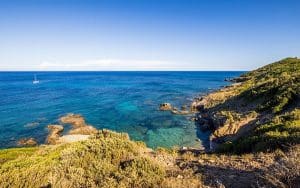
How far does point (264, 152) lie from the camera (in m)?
11.5

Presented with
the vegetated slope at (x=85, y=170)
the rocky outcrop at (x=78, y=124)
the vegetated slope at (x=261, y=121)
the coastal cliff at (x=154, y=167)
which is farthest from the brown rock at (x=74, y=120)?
the vegetated slope at (x=85, y=170)

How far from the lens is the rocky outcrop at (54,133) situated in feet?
84.7

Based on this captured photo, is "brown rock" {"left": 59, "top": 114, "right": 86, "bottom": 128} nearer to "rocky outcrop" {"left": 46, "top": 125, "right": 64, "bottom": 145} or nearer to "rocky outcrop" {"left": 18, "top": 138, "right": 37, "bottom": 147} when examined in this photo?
"rocky outcrop" {"left": 46, "top": 125, "right": 64, "bottom": 145}

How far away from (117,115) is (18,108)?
62.3 feet

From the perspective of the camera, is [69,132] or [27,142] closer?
[27,142]

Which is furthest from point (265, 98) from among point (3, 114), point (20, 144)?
point (3, 114)

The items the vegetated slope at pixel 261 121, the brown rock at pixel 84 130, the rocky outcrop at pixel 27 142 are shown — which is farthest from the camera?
the brown rock at pixel 84 130

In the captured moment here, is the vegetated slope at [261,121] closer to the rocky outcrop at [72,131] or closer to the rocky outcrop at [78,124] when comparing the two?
the rocky outcrop at [72,131]

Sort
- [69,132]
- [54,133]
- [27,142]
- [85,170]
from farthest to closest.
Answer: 1. [69,132]
2. [54,133]
3. [27,142]
4. [85,170]

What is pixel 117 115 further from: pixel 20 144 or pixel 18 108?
pixel 18 108

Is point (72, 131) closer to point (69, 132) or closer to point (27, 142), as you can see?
point (69, 132)

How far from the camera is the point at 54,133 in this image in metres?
28.6

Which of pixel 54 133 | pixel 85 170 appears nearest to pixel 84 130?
pixel 54 133

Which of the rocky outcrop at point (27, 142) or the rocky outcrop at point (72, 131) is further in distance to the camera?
the rocky outcrop at point (72, 131)
